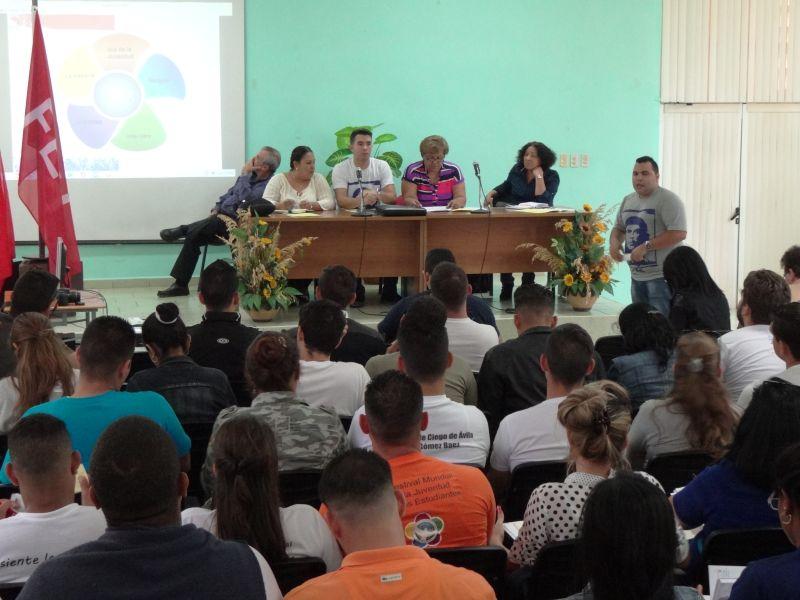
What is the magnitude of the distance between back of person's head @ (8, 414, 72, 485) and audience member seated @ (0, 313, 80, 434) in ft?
3.49

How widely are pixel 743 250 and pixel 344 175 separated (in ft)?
14.7

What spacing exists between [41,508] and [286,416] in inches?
32.2

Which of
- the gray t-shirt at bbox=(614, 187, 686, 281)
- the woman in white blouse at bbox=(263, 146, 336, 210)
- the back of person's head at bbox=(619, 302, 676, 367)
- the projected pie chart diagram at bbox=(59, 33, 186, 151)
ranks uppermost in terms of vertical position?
the projected pie chart diagram at bbox=(59, 33, 186, 151)

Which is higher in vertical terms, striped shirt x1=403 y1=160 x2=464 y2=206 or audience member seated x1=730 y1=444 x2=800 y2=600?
striped shirt x1=403 y1=160 x2=464 y2=206

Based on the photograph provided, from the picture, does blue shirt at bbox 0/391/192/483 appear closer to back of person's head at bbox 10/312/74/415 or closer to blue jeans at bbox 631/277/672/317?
back of person's head at bbox 10/312/74/415

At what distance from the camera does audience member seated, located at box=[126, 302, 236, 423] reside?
346cm

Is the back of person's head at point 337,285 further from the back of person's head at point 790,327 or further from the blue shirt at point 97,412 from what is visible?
the back of person's head at point 790,327

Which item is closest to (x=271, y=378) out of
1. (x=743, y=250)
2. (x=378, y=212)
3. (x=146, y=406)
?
(x=146, y=406)

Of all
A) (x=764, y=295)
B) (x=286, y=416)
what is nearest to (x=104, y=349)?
(x=286, y=416)

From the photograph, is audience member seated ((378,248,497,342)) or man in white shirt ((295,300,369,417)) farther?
audience member seated ((378,248,497,342))

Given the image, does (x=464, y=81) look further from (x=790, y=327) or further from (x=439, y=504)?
(x=439, y=504)

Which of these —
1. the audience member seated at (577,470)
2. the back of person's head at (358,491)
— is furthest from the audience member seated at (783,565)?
the back of person's head at (358,491)

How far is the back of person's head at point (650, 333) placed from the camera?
379 cm

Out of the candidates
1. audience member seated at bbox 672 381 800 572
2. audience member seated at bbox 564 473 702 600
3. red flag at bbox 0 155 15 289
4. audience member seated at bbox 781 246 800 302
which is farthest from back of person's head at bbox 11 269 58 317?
audience member seated at bbox 781 246 800 302
